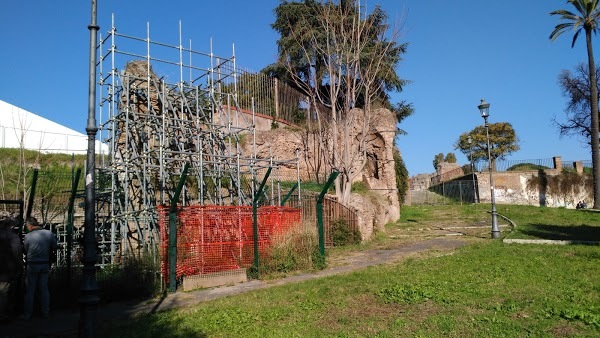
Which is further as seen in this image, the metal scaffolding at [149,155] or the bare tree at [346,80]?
the bare tree at [346,80]

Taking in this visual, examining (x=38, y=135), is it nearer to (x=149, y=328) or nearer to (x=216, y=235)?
(x=216, y=235)

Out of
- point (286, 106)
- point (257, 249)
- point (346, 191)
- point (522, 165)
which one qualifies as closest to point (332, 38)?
point (286, 106)

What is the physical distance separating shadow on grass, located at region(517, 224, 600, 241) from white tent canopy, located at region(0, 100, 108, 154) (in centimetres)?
2087

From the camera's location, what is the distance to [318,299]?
7.89 metres

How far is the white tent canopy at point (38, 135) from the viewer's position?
27.1 m

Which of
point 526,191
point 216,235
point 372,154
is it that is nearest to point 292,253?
point 216,235

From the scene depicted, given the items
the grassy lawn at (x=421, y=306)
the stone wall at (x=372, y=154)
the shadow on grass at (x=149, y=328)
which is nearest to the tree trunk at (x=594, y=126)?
the stone wall at (x=372, y=154)

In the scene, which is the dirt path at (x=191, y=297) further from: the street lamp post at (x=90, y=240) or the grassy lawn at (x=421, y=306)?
the street lamp post at (x=90, y=240)

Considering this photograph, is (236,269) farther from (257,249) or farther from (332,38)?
(332,38)

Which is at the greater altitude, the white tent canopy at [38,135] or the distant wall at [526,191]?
the white tent canopy at [38,135]

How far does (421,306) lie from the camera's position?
7012 mm

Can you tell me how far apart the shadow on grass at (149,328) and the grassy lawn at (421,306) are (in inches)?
0.5

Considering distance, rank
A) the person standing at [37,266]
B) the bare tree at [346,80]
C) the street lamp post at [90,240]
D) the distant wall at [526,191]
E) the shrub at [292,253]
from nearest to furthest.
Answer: the street lamp post at [90,240]
the person standing at [37,266]
the shrub at [292,253]
the bare tree at [346,80]
the distant wall at [526,191]

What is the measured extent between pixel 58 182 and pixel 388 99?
70.0 ft
